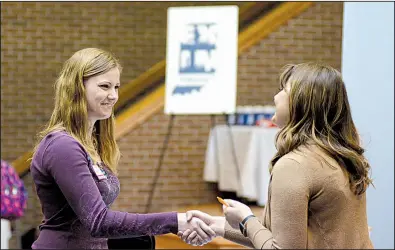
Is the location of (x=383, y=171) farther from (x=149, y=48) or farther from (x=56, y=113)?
(x=149, y=48)

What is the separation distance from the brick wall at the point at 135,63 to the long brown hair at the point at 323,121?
4291 millimetres

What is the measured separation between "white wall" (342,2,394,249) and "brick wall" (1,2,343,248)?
2725 millimetres

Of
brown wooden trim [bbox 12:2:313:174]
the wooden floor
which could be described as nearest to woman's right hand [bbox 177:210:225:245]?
the wooden floor

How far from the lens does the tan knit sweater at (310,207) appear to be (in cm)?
182

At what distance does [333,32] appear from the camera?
6629mm

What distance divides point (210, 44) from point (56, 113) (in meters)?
3.16

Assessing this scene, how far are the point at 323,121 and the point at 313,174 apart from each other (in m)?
0.18

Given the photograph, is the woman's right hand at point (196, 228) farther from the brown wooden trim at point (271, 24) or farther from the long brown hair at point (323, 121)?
the brown wooden trim at point (271, 24)

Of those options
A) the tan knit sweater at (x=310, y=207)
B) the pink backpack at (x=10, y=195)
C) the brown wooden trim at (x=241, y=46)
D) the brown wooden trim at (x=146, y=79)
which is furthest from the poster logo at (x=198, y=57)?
the tan knit sweater at (x=310, y=207)

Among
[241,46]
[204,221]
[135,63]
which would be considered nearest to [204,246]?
[241,46]

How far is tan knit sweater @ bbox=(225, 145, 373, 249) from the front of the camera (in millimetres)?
1817

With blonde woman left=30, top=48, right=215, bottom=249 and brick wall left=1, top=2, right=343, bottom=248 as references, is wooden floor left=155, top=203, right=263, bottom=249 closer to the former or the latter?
brick wall left=1, top=2, right=343, bottom=248

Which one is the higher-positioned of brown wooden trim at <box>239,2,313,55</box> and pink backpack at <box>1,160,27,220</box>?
brown wooden trim at <box>239,2,313,55</box>

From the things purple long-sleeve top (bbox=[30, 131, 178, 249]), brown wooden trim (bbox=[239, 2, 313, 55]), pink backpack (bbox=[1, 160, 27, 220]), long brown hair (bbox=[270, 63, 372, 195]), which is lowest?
pink backpack (bbox=[1, 160, 27, 220])
